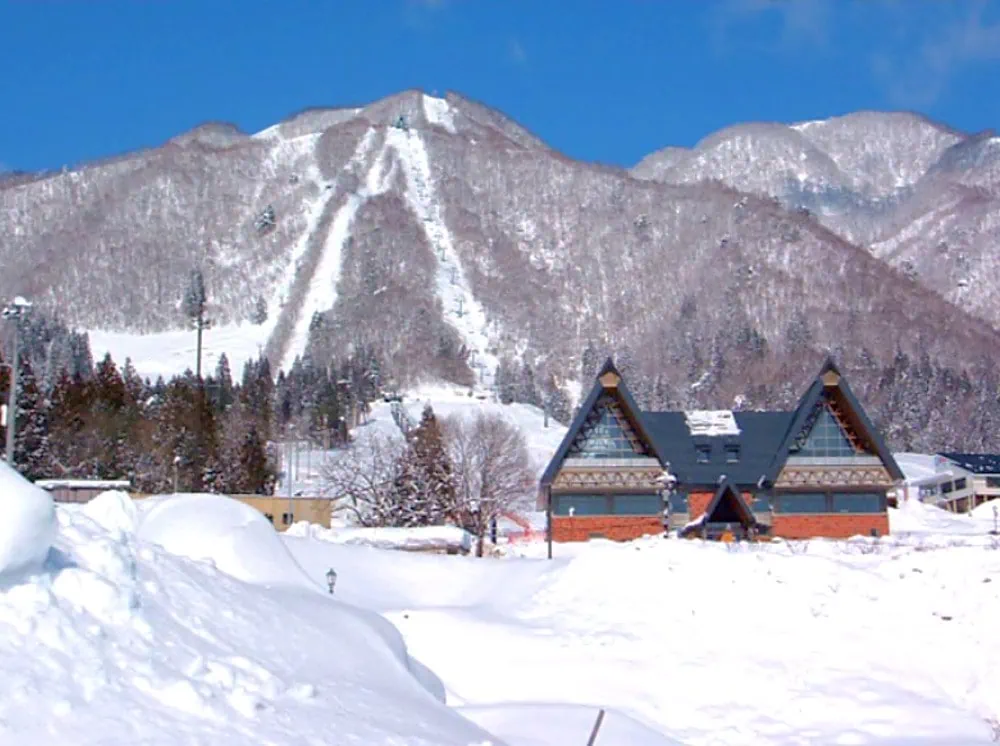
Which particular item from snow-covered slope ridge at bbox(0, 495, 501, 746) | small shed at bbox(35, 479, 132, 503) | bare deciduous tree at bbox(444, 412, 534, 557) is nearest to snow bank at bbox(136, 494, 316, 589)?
snow-covered slope ridge at bbox(0, 495, 501, 746)

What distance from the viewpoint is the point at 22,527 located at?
8219mm

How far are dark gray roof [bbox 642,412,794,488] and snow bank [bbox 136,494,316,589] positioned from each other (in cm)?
2571

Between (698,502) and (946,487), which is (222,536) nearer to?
(698,502)

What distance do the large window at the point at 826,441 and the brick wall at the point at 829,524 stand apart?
A: 2.11 m

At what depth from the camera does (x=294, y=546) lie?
24219 millimetres

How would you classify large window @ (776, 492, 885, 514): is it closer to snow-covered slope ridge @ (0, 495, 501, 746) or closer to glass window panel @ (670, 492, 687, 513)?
glass window panel @ (670, 492, 687, 513)

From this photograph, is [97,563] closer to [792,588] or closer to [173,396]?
[792,588]

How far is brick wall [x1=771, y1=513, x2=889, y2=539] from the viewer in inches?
1569

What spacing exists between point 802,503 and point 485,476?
21.9 meters

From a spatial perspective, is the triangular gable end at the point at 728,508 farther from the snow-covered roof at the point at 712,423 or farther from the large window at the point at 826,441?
the large window at the point at 826,441

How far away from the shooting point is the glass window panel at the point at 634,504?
39656 millimetres

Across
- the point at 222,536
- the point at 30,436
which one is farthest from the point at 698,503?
the point at 30,436

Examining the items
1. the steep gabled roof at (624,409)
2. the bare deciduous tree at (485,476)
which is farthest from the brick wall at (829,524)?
the bare deciduous tree at (485,476)

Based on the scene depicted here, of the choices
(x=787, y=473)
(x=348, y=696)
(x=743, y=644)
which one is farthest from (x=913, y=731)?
(x=787, y=473)
